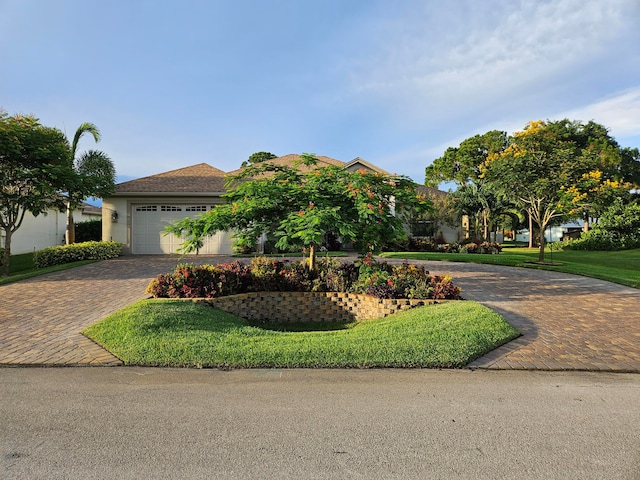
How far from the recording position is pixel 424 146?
79.0ft

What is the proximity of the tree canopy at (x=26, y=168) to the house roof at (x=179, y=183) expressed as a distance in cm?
584

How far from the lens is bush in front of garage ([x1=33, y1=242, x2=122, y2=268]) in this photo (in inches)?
603

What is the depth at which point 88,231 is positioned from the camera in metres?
23.1

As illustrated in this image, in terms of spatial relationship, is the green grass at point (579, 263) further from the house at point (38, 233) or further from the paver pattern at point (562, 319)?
the house at point (38, 233)

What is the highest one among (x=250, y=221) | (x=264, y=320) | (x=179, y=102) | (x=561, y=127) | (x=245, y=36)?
(x=561, y=127)

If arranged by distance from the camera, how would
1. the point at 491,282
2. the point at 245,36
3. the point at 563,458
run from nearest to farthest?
the point at 563,458
the point at 491,282
the point at 245,36

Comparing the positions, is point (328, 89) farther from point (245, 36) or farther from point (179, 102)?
point (179, 102)

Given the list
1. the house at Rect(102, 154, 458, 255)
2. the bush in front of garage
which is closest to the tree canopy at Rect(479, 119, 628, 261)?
the house at Rect(102, 154, 458, 255)

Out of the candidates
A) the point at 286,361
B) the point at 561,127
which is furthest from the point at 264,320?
the point at 561,127

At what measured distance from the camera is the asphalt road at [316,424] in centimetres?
263

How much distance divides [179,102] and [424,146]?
14.9 meters

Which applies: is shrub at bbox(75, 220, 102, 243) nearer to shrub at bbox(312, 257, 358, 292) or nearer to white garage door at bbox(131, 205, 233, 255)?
white garage door at bbox(131, 205, 233, 255)

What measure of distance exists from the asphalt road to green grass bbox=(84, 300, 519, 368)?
0.24 meters

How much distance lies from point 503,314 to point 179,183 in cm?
1772
